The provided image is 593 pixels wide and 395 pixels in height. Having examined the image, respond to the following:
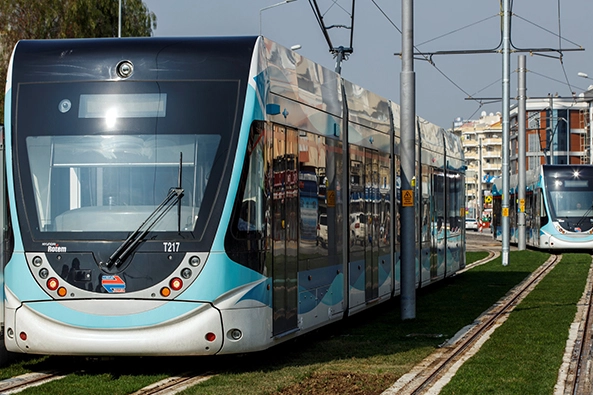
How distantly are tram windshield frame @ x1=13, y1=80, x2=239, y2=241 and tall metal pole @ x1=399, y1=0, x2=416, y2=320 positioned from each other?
6002 mm

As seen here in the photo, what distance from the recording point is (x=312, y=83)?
12.9 metres

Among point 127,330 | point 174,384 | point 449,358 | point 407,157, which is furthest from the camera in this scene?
point 407,157

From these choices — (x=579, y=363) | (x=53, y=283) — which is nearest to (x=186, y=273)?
(x=53, y=283)

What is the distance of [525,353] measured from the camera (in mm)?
12242

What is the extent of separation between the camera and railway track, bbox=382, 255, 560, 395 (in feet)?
32.9

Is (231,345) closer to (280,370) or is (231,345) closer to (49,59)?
(280,370)

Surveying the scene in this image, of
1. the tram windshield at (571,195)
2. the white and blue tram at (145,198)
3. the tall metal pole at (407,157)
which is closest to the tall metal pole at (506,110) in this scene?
the tram windshield at (571,195)

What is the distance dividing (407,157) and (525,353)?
4.71 meters

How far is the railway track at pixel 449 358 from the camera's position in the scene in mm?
10016

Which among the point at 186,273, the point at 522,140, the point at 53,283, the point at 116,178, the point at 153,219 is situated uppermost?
the point at 522,140

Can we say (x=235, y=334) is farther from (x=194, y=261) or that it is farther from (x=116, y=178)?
Result: (x=116, y=178)

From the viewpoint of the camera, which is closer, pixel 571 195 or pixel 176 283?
pixel 176 283

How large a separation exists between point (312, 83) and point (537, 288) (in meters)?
11.4

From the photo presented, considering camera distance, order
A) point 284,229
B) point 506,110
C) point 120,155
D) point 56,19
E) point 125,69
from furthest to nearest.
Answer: point 56,19 → point 506,110 → point 284,229 → point 125,69 → point 120,155
